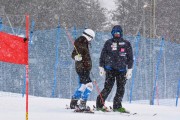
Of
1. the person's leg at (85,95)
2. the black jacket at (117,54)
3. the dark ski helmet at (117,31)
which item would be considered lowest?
the person's leg at (85,95)

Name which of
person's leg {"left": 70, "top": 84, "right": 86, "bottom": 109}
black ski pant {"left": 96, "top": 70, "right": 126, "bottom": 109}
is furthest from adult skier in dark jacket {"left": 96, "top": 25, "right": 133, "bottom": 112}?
person's leg {"left": 70, "top": 84, "right": 86, "bottom": 109}

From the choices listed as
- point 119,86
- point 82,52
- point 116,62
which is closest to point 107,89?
point 119,86

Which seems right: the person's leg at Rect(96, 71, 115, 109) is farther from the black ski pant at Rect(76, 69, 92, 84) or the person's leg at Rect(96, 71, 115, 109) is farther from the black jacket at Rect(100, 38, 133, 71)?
the black ski pant at Rect(76, 69, 92, 84)

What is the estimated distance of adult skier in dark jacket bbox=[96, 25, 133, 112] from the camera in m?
9.86

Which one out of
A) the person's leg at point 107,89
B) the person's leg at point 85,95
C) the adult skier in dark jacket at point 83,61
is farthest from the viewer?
the person's leg at point 107,89

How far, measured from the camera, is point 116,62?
9.82 m

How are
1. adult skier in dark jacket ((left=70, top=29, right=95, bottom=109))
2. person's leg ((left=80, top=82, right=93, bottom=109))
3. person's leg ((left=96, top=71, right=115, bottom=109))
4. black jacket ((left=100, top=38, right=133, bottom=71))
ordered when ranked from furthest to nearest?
person's leg ((left=96, top=71, right=115, bottom=109)) → black jacket ((left=100, top=38, right=133, bottom=71)) → adult skier in dark jacket ((left=70, top=29, right=95, bottom=109)) → person's leg ((left=80, top=82, right=93, bottom=109))

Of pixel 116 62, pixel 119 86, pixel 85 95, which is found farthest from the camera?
pixel 119 86

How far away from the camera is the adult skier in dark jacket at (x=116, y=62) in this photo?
9.86m

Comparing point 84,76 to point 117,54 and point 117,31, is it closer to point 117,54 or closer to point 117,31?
point 117,54

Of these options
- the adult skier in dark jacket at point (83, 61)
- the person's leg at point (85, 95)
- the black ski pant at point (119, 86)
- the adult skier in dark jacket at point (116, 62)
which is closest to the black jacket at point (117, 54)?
the adult skier in dark jacket at point (116, 62)

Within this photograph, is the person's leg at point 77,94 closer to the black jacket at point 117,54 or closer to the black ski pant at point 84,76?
the black ski pant at point 84,76

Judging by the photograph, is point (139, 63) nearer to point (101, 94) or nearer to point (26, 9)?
point (101, 94)

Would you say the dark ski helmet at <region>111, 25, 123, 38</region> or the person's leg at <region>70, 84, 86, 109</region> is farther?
the dark ski helmet at <region>111, 25, 123, 38</region>
